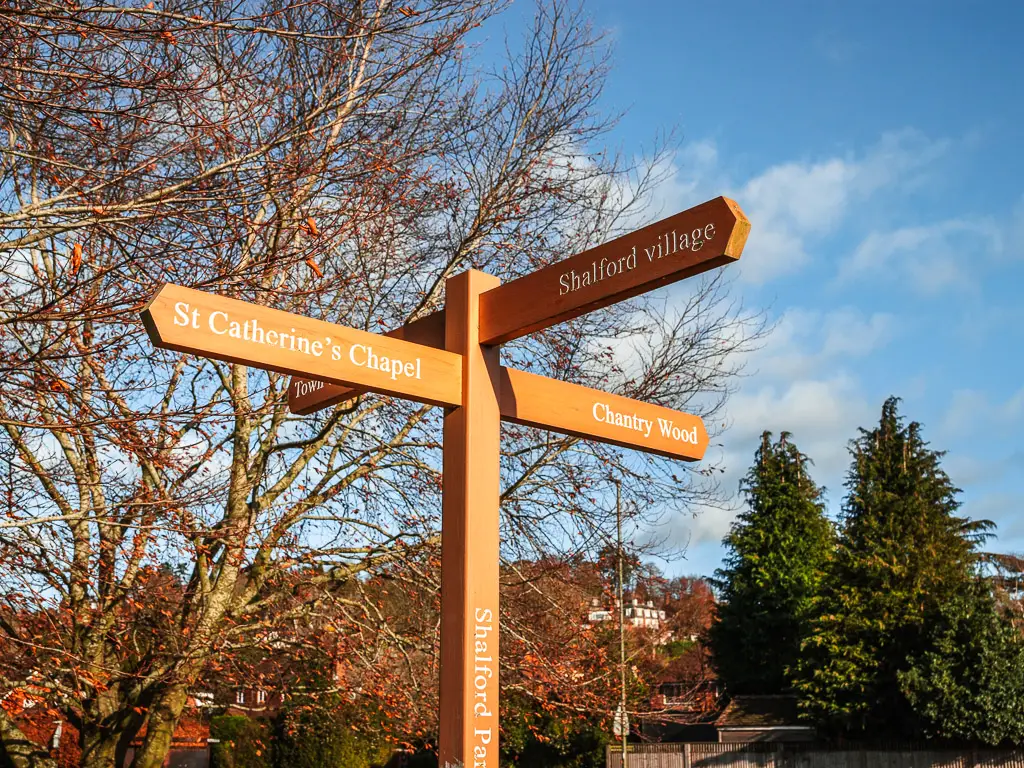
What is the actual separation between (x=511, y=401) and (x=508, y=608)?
25.6 ft

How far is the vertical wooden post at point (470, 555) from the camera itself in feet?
12.8

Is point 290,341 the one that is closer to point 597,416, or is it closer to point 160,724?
point 597,416

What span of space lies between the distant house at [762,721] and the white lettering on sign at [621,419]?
26232 mm

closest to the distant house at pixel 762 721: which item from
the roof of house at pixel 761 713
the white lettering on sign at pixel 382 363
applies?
the roof of house at pixel 761 713

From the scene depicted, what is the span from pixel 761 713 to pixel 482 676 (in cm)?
3080

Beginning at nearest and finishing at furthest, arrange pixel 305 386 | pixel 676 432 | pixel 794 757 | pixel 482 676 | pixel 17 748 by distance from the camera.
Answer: pixel 482 676 → pixel 305 386 → pixel 676 432 → pixel 17 748 → pixel 794 757

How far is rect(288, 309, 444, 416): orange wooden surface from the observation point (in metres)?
4.55

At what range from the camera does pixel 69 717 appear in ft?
35.9

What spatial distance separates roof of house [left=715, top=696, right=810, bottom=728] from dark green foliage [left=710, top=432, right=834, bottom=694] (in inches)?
90.9

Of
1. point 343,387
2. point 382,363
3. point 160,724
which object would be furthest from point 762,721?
point 382,363

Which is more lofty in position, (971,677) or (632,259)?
(632,259)

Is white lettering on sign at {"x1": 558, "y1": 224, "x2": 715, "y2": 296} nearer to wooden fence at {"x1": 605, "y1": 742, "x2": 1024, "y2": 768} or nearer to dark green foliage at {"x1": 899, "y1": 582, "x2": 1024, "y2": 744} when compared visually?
dark green foliage at {"x1": 899, "y1": 582, "x2": 1024, "y2": 744}

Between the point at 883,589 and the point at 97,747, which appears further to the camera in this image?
the point at 883,589

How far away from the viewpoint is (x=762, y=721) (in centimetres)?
3133
